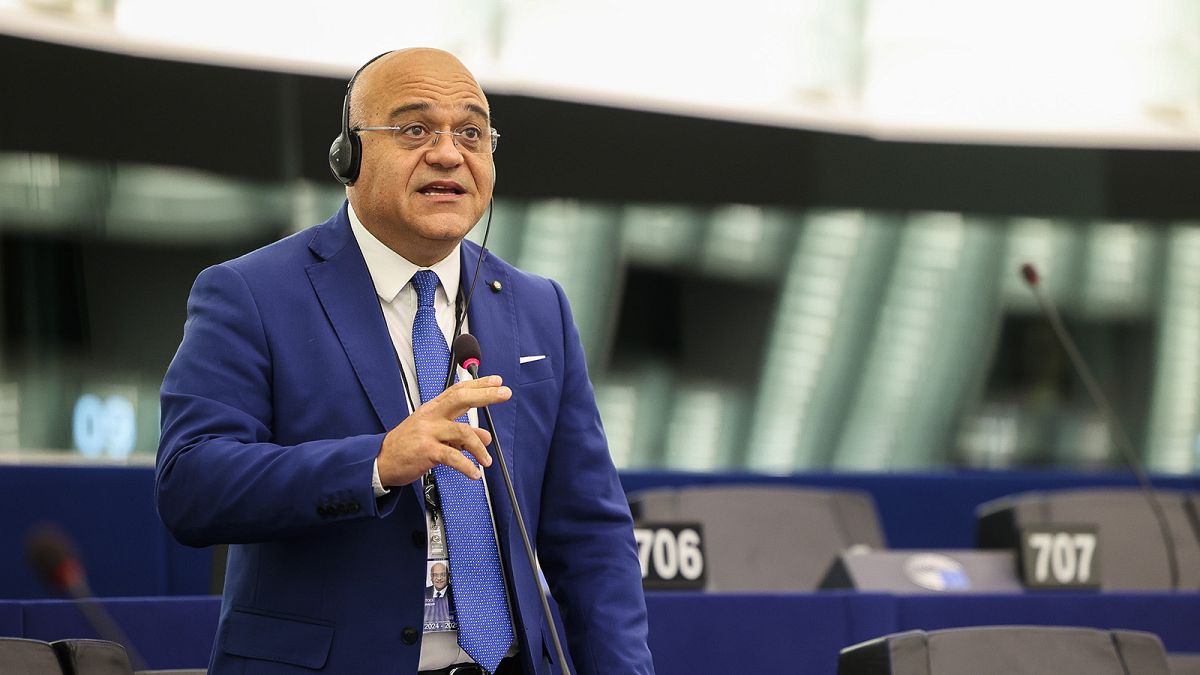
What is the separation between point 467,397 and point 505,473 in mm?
93

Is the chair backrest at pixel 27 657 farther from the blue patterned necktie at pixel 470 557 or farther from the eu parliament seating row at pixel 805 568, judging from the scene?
the blue patterned necktie at pixel 470 557

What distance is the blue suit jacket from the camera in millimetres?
1665

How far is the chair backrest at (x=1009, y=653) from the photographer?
217 centimetres

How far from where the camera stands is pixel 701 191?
7570 millimetres

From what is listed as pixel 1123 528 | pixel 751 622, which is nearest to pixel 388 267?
pixel 751 622

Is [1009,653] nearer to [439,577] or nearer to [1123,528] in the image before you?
[439,577]

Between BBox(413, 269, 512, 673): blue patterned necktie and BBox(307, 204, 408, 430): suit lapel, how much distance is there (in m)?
0.04

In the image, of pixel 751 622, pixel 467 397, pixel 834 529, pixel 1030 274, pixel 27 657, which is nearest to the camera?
pixel 467 397

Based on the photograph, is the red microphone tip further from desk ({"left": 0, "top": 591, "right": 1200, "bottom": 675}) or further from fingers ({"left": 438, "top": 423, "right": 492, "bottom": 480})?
fingers ({"left": 438, "top": 423, "right": 492, "bottom": 480})

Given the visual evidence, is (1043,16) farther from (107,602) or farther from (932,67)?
(107,602)

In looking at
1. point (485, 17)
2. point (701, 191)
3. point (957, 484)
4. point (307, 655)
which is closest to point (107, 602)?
point (307, 655)

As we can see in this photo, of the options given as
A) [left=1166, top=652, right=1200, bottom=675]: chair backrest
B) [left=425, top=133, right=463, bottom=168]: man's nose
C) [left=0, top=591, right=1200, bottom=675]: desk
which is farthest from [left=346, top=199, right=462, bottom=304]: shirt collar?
[left=1166, top=652, right=1200, bottom=675]: chair backrest

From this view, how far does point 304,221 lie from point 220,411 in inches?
199

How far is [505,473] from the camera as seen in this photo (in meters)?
1.64
